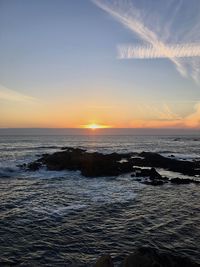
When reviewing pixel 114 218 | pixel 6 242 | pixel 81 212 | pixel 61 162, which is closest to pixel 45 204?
pixel 81 212

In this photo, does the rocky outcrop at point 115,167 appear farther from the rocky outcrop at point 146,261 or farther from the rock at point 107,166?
the rocky outcrop at point 146,261

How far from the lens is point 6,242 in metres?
12.9

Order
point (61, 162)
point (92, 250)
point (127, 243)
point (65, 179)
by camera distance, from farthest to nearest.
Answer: point (61, 162), point (65, 179), point (127, 243), point (92, 250)

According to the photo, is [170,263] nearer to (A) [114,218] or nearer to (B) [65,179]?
(A) [114,218]

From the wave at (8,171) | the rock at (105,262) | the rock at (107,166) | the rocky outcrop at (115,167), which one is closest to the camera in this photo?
the rock at (105,262)

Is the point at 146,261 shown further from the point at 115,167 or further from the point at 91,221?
the point at 115,167

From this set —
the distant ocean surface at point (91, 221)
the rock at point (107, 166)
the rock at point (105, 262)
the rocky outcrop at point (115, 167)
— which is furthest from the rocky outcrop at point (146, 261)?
the rock at point (107, 166)

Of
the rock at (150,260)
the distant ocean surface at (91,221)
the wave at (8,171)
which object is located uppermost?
the rock at (150,260)

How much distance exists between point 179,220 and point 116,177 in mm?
16663

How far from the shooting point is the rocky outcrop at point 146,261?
9.14 m

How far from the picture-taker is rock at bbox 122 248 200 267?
9164 millimetres

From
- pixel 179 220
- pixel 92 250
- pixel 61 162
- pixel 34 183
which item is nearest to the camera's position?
pixel 92 250

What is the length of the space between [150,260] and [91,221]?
23.0ft

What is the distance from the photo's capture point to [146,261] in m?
9.18
